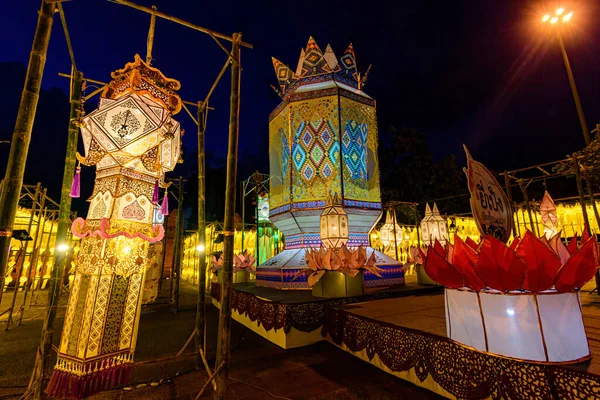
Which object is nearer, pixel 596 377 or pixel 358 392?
pixel 596 377

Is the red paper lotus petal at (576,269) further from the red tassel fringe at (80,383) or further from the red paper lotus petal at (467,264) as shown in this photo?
the red tassel fringe at (80,383)

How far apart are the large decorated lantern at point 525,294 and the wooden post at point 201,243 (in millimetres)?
3794

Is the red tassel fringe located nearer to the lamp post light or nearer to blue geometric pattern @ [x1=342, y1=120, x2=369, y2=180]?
blue geometric pattern @ [x1=342, y1=120, x2=369, y2=180]

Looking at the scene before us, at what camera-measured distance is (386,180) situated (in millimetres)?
26188

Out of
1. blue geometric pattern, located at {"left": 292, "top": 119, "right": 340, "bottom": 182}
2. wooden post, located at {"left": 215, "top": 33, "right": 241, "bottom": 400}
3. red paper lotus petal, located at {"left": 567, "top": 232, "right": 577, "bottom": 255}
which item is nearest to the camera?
red paper lotus petal, located at {"left": 567, "top": 232, "right": 577, "bottom": 255}

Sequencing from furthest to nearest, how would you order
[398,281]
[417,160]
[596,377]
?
[417,160], [398,281], [596,377]

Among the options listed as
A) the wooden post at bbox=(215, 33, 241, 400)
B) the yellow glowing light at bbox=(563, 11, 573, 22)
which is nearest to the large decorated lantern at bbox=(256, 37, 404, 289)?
the wooden post at bbox=(215, 33, 241, 400)

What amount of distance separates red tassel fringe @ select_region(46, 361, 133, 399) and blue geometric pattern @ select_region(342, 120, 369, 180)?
7.29 m

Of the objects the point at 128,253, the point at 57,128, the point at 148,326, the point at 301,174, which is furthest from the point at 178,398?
the point at 57,128

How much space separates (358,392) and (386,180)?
24468 millimetres

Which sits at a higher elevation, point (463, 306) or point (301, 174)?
point (301, 174)

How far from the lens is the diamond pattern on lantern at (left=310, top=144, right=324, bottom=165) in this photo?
28.6ft

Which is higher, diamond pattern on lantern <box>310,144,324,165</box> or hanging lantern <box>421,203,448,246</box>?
diamond pattern on lantern <box>310,144,324,165</box>

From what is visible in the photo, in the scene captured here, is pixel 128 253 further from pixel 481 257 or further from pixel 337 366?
pixel 481 257
